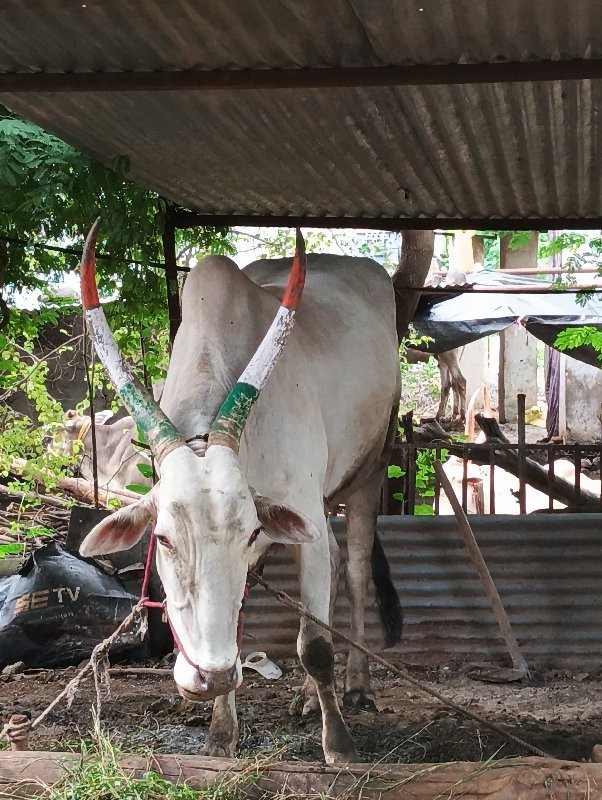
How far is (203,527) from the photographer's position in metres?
2.93

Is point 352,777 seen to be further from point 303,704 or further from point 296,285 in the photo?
point 303,704

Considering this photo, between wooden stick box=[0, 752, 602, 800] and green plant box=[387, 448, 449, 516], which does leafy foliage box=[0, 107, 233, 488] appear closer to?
green plant box=[387, 448, 449, 516]

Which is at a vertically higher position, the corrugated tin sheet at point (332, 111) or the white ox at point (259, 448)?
the corrugated tin sheet at point (332, 111)

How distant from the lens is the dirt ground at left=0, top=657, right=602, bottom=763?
4.18 metres

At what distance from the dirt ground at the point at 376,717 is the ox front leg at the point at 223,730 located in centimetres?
10

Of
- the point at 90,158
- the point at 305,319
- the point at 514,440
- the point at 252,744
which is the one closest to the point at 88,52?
the point at 90,158

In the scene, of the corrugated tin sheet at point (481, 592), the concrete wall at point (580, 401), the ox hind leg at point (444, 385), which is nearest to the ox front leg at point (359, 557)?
the corrugated tin sheet at point (481, 592)

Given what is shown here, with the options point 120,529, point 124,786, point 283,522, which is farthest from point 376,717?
point 124,786

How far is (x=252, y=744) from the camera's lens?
4.27 metres

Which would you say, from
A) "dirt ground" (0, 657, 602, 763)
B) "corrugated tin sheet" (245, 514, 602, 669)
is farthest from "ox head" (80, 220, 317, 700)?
"corrugated tin sheet" (245, 514, 602, 669)

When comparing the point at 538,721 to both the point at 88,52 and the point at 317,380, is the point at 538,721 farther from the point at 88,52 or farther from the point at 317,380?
the point at 88,52

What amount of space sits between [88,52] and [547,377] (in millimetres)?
13767

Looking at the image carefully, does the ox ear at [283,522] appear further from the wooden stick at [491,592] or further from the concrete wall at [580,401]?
the concrete wall at [580,401]

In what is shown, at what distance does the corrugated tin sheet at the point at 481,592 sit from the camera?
19.5ft
